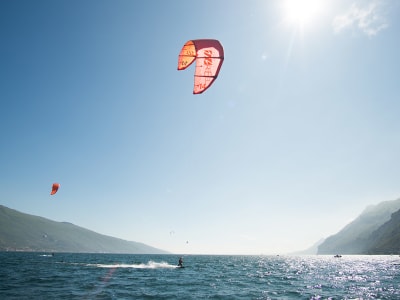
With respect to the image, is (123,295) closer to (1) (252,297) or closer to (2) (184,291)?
(2) (184,291)

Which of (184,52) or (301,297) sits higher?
(184,52)

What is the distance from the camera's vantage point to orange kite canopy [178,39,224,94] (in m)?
15.4

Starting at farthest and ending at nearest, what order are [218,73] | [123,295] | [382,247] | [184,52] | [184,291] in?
1. [382,247]
2. [184,291]
3. [123,295]
4. [184,52]
5. [218,73]

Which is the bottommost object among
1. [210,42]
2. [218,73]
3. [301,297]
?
[301,297]

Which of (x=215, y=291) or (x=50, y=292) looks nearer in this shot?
(x=50, y=292)

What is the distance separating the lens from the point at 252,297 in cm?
2797

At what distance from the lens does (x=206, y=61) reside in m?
15.8

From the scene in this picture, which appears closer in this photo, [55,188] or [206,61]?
[206,61]

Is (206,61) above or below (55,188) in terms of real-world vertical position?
below

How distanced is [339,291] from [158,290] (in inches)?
781

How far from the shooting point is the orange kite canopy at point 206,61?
15.4 meters

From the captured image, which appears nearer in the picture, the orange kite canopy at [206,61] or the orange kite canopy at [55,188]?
the orange kite canopy at [206,61]

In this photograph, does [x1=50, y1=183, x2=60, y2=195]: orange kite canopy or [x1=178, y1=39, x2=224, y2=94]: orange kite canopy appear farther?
[x1=50, y1=183, x2=60, y2=195]: orange kite canopy

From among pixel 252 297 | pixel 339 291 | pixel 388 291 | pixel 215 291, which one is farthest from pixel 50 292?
pixel 388 291
